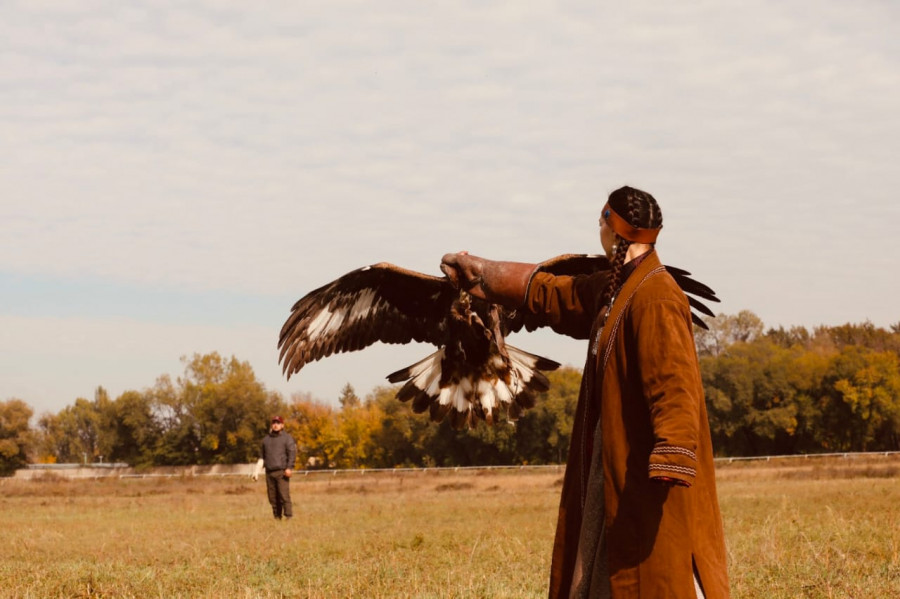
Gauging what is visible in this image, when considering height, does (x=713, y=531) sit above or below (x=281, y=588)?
above

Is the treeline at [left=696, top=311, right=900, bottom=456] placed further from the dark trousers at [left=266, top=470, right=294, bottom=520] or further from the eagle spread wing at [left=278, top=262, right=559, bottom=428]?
the eagle spread wing at [left=278, top=262, right=559, bottom=428]

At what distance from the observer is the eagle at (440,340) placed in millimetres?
7504

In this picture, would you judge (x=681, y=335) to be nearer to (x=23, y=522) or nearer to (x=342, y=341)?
(x=342, y=341)

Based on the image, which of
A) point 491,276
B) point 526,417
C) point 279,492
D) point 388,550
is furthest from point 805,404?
point 491,276

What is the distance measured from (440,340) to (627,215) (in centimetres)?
451

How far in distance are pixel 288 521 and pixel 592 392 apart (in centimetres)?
1154

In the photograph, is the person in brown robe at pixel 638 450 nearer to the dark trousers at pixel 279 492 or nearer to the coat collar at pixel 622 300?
the coat collar at pixel 622 300

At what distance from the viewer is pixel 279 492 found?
1520 centimetres

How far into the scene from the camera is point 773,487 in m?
21.3

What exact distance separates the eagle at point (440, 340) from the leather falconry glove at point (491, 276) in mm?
2233

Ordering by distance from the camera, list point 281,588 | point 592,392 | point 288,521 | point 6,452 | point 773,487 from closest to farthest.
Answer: point 592,392, point 281,588, point 288,521, point 773,487, point 6,452

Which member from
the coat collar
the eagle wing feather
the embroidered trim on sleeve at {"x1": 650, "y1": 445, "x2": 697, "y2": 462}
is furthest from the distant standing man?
the embroidered trim on sleeve at {"x1": 650, "y1": 445, "x2": 697, "y2": 462}

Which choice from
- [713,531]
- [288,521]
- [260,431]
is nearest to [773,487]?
[288,521]

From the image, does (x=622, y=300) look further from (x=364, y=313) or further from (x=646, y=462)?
(x=364, y=313)
